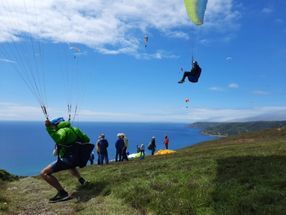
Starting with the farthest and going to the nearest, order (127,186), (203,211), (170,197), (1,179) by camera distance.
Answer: (1,179)
(127,186)
(170,197)
(203,211)

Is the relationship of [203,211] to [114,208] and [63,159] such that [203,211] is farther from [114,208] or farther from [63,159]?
[63,159]

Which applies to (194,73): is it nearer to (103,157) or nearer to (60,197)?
(60,197)

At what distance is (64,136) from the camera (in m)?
13.8

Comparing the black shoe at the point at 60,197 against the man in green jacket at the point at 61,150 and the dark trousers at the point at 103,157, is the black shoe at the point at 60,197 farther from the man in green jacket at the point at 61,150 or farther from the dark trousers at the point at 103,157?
the dark trousers at the point at 103,157

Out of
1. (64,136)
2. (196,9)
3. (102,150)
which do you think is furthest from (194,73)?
(102,150)

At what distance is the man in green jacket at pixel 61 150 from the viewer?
13672 mm

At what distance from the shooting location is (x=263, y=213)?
9.13 m

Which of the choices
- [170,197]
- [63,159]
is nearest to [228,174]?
[170,197]

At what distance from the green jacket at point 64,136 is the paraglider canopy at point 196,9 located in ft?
20.3

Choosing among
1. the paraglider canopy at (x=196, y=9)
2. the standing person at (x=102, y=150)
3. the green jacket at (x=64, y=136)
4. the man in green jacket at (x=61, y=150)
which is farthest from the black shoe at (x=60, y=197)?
the standing person at (x=102, y=150)

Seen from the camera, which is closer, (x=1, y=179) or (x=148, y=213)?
(x=148, y=213)

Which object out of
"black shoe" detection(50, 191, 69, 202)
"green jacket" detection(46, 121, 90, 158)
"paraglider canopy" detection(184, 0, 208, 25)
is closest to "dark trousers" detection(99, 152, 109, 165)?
"green jacket" detection(46, 121, 90, 158)

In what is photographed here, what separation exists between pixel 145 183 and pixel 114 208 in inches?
105

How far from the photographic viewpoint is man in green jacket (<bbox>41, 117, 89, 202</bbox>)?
1367cm
